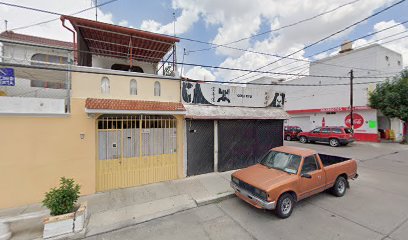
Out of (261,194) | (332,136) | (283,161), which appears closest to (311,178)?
(283,161)

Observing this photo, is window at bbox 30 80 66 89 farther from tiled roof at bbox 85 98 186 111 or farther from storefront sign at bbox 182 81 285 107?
storefront sign at bbox 182 81 285 107

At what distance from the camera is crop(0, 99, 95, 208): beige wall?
528cm

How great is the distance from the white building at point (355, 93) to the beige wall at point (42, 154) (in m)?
19.6

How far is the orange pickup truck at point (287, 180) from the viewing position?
4660 millimetres

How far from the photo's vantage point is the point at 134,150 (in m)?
6.81

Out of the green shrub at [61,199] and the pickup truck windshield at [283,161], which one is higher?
the pickup truck windshield at [283,161]

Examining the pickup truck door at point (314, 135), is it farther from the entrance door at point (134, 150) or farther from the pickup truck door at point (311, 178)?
the entrance door at point (134, 150)

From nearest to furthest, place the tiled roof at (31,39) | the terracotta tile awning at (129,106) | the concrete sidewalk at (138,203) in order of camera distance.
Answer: the concrete sidewalk at (138,203) < the terracotta tile awning at (129,106) < the tiled roof at (31,39)

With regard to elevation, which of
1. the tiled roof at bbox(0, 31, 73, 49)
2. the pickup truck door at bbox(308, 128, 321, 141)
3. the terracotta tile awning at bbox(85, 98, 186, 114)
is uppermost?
the tiled roof at bbox(0, 31, 73, 49)

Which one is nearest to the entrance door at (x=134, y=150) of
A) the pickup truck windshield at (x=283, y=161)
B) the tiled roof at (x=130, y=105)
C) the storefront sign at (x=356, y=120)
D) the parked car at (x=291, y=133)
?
the tiled roof at (x=130, y=105)

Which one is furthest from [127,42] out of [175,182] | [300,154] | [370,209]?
[370,209]

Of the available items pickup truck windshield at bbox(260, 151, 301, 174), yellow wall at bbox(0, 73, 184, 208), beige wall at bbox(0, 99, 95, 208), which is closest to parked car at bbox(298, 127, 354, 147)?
pickup truck windshield at bbox(260, 151, 301, 174)

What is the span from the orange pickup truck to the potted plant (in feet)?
13.6

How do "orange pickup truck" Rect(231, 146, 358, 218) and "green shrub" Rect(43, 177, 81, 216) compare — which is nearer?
"green shrub" Rect(43, 177, 81, 216)
